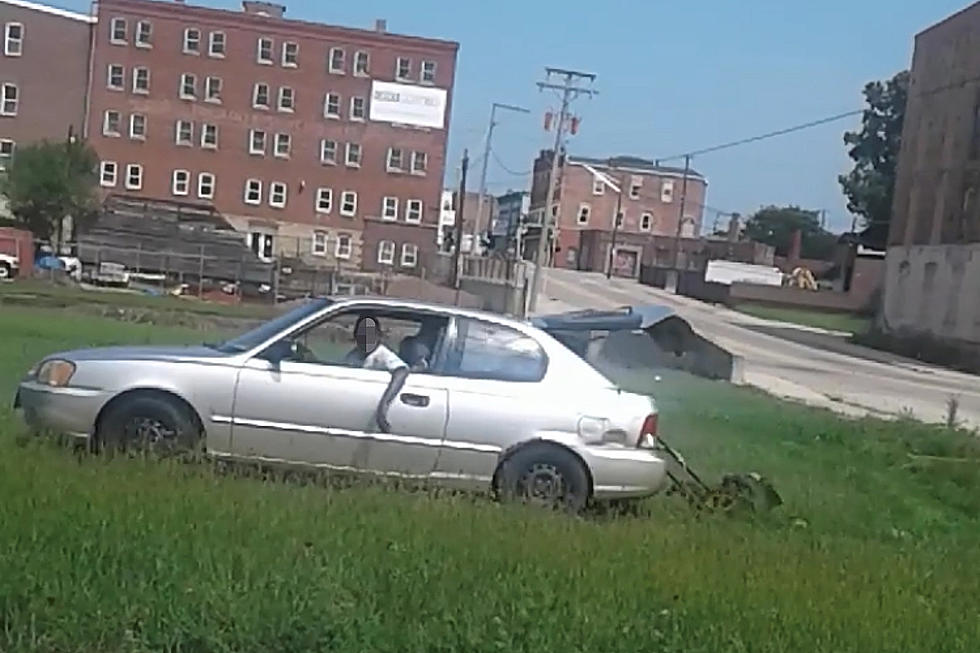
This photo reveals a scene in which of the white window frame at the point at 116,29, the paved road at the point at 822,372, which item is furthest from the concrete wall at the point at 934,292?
the white window frame at the point at 116,29

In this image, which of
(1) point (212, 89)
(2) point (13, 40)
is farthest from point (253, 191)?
(2) point (13, 40)

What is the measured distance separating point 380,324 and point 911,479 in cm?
836

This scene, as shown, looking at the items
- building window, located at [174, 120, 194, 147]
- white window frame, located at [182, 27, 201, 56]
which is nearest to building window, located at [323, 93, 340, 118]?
building window, located at [174, 120, 194, 147]

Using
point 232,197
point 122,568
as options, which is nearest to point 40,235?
point 232,197

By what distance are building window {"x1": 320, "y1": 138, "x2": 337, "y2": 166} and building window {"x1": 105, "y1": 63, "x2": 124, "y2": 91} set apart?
11.8m

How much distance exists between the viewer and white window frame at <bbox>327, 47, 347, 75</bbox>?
A: 286 feet

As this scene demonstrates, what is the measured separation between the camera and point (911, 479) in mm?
17344

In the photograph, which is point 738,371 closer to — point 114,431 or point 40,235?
point 114,431

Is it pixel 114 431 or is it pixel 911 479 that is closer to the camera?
pixel 114 431

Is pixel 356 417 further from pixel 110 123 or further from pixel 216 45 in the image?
pixel 216 45

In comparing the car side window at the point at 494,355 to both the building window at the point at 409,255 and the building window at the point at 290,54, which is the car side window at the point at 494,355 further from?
the building window at the point at 290,54

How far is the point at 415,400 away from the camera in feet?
35.6

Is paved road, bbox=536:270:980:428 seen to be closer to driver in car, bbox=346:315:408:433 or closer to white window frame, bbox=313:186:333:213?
white window frame, bbox=313:186:333:213

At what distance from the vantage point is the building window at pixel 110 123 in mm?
84875
